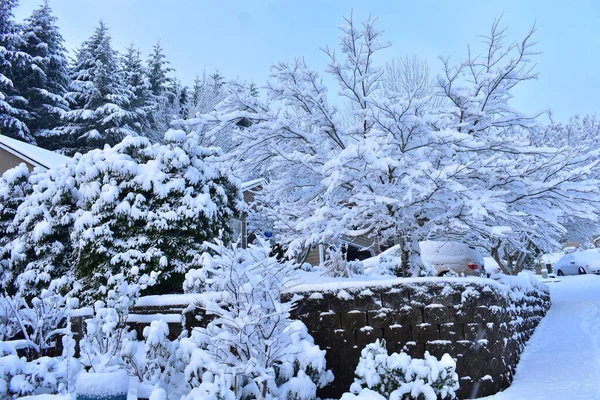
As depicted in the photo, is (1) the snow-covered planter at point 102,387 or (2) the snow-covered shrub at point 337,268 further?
(2) the snow-covered shrub at point 337,268

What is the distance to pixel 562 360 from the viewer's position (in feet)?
20.8

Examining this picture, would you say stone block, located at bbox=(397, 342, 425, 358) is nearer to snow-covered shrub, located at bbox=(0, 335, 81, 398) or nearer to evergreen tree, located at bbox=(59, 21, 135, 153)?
snow-covered shrub, located at bbox=(0, 335, 81, 398)

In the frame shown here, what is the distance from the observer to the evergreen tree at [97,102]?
88.3ft

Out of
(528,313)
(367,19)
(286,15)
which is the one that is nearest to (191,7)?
(286,15)

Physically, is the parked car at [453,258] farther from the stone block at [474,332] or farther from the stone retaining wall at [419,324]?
the stone block at [474,332]

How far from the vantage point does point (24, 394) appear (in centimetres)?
467

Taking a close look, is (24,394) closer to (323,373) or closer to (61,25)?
(323,373)

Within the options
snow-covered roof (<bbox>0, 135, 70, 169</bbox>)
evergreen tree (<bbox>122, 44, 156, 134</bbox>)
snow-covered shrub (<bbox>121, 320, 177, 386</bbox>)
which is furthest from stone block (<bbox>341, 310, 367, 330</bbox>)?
evergreen tree (<bbox>122, 44, 156, 134</bbox>)

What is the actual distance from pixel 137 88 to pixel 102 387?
Result: 29297mm

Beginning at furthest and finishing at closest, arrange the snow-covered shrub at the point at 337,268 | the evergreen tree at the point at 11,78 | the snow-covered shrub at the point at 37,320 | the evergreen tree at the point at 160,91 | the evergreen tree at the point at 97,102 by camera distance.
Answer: the evergreen tree at the point at 160,91 < the evergreen tree at the point at 97,102 < the evergreen tree at the point at 11,78 < the snow-covered shrub at the point at 337,268 < the snow-covered shrub at the point at 37,320

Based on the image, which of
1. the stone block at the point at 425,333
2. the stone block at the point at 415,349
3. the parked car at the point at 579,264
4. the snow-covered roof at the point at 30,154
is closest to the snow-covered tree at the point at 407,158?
the stone block at the point at 425,333

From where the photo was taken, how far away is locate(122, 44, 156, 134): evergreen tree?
96.8 feet

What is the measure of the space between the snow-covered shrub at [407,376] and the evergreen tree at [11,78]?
2665 centimetres

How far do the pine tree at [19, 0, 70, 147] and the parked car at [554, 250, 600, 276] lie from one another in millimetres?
28650
